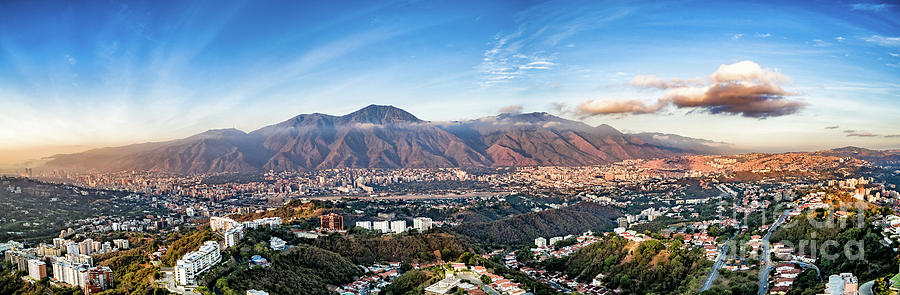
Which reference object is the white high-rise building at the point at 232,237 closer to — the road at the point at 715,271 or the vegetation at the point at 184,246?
the vegetation at the point at 184,246

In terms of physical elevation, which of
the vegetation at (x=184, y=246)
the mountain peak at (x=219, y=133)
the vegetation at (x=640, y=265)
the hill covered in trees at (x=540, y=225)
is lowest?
Answer: the hill covered in trees at (x=540, y=225)

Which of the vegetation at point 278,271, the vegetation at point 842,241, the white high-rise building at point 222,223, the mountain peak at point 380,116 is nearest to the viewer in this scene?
the vegetation at point 842,241

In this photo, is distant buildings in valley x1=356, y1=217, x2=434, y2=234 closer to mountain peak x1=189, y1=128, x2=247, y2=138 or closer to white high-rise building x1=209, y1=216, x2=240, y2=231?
white high-rise building x1=209, y1=216, x2=240, y2=231

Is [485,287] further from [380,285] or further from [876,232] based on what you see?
[876,232]

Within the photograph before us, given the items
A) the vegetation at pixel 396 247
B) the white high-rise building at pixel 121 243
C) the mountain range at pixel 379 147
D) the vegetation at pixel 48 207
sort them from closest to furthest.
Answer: the vegetation at pixel 396 247 → the white high-rise building at pixel 121 243 → the vegetation at pixel 48 207 → the mountain range at pixel 379 147

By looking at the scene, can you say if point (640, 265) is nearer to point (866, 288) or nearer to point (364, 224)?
point (866, 288)

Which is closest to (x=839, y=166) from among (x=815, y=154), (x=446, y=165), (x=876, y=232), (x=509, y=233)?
(x=815, y=154)

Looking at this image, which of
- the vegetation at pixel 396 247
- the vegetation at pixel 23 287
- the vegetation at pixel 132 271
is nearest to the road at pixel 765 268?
the vegetation at pixel 396 247
